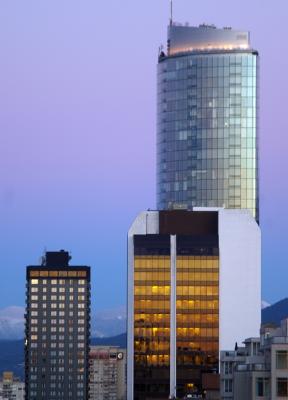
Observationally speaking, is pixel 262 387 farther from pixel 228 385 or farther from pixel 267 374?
pixel 228 385

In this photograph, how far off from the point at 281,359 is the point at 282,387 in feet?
Result: 5.99

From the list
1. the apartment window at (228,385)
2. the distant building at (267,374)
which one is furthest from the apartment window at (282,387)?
the apartment window at (228,385)

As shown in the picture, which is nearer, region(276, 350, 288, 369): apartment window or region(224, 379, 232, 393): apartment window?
region(276, 350, 288, 369): apartment window

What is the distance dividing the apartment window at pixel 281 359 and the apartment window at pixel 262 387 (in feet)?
6.59

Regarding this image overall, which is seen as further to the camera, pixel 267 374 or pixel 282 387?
pixel 267 374

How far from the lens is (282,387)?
4594 inches

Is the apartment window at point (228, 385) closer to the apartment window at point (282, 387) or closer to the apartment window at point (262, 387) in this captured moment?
the apartment window at point (262, 387)

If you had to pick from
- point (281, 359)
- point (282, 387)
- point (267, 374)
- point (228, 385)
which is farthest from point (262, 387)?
point (228, 385)

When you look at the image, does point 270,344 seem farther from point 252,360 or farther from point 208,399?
point 208,399

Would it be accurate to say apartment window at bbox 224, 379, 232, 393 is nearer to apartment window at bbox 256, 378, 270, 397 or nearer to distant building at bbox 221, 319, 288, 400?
distant building at bbox 221, 319, 288, 400

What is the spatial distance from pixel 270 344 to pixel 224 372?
44.7 meters

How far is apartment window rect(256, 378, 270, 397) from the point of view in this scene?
11869 centimetres

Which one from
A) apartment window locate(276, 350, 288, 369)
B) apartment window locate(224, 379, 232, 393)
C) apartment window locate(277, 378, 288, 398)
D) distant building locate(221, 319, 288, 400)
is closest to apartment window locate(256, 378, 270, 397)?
distant building locate(221, 319, 288, 400)

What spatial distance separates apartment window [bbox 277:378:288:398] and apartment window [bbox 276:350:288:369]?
2.77ft
